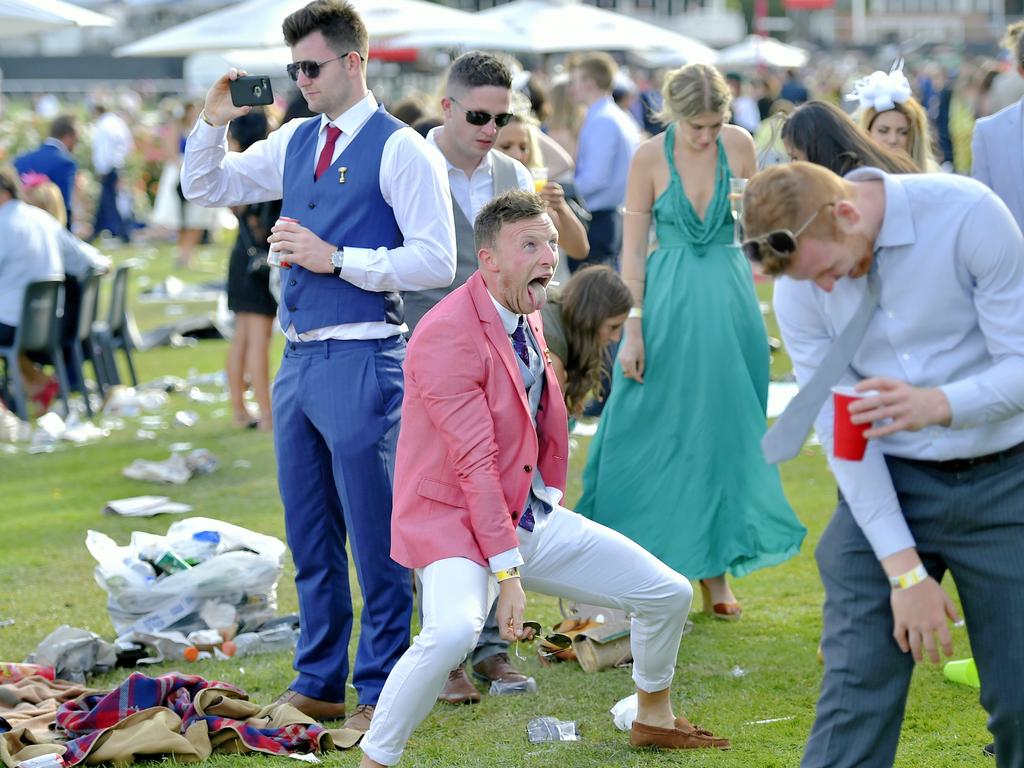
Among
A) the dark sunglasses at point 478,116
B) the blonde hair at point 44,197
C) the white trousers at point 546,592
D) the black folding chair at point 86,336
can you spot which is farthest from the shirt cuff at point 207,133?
the blonde hair at point 44,197

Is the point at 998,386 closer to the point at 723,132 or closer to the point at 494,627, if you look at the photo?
the point at 494,627

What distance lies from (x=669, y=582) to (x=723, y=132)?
7.74 feet

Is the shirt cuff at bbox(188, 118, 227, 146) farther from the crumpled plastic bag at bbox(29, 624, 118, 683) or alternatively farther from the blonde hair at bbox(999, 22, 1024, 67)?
the blonde hair at bbox(999, 22, 1024, 67)

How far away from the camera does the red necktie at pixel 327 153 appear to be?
15.3 ft

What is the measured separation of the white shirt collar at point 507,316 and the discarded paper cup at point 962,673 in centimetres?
215

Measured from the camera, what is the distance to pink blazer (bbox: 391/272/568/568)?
388 centimetres

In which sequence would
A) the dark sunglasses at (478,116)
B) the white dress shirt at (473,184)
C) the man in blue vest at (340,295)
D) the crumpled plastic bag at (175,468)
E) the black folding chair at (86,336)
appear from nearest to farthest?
the man in blue vest at (340,295)
the dark sunglasses at (478,116)
the white dress shirt at (473,184)
the crumpled plastic bag at (175,468)
the black folding chair at (86,336)

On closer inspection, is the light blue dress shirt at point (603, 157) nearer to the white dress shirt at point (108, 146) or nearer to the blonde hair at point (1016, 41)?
the blonde hair at point (1016, 41)

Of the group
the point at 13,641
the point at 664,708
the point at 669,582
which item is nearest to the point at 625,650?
the point at 664,708

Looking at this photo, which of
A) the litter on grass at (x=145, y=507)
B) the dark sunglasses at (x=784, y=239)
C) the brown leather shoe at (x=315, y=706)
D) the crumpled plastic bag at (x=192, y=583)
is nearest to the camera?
the dark sunglasses at (x=784, y=239)

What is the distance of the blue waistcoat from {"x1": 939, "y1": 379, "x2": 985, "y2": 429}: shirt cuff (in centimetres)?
221


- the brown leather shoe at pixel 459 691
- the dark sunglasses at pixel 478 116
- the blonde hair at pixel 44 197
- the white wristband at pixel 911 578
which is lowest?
the brown leather shoe at pixel 459 691

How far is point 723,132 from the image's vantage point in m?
5.93

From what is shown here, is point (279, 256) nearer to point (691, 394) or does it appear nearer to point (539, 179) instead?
point (539, 179)
